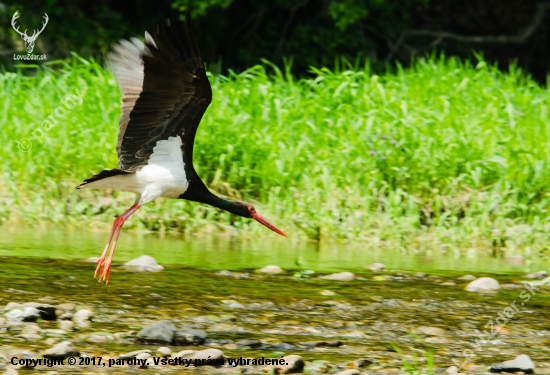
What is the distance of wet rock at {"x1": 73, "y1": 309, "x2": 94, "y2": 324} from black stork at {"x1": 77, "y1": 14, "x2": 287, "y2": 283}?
0.67 meters

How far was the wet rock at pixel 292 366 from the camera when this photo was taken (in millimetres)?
2869

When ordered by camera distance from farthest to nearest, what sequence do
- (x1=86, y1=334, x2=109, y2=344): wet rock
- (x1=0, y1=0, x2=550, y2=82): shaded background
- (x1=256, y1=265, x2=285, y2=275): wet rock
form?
(x1=0, y1=0, x2=550, y2=82): shaded background
(x1=256, y1=265, x2=285, y2=275): wet rock
(x1=86, y1=334, x2=109, y2=344): wet rock

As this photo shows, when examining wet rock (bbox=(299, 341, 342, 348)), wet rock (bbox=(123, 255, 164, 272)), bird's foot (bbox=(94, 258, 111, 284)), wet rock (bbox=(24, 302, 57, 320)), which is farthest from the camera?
wet rock (bbox=(123, 255, 164, 272))

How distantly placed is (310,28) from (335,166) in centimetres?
549

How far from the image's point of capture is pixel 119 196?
6141 mm

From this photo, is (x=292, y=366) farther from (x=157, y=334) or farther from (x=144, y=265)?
(x=144, y=265)

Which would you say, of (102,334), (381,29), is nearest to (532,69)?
(381,29)

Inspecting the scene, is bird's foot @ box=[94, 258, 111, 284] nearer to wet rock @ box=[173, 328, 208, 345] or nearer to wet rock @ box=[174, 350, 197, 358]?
wet rock @ box=[173, 328, 208, 345]

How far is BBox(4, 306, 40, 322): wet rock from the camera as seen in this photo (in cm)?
326

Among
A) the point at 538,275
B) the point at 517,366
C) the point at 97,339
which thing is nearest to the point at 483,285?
the point at 538,275

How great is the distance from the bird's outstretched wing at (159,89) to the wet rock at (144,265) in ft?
1.57

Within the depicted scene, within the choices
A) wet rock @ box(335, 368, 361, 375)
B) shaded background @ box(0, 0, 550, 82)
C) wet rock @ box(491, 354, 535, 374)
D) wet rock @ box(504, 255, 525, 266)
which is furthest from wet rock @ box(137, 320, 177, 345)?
shaded background @ box(0, 0, 550, 82)

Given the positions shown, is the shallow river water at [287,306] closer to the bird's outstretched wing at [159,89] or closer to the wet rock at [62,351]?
the wet rock at [62,351]

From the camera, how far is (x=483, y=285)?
4332 millimetres
